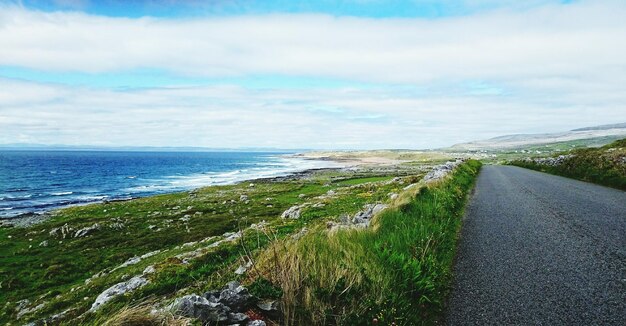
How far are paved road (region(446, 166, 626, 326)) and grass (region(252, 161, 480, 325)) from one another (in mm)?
474

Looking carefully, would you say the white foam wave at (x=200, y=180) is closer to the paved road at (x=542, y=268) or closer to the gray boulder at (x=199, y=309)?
the paved road at (x=542, y=268)

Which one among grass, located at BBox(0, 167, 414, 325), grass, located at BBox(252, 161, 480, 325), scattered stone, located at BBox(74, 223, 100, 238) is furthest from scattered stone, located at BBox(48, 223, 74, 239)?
grass, located at BBox(252, 161, 480, 325)

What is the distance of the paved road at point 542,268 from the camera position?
573 cm

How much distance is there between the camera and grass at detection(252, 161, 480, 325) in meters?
5.32

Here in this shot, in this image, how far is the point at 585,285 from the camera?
6625 millimetres

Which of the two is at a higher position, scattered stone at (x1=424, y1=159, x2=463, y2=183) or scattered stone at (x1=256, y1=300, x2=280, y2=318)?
scattered stone at (x1=256, y1=300, x2=280, y2=318)

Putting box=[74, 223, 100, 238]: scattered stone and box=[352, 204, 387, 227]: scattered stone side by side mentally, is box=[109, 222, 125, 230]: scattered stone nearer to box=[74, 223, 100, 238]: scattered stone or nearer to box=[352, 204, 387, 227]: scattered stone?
box=[74, 223, 100, 238]: scattered stone

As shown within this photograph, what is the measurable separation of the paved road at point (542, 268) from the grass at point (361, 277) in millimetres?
474

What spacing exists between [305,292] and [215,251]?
354 inches

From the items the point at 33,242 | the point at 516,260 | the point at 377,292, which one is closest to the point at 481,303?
the point at 377,292

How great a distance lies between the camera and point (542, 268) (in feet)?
25.3

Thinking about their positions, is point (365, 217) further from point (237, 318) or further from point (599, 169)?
point (599, 169)

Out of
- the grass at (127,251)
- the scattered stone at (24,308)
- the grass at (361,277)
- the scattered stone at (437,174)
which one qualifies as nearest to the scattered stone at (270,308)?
the grass at (361,277)

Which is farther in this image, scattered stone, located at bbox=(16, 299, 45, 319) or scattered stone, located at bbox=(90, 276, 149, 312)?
scattered stone, located at bbox=(16, 299, 45, 319)
